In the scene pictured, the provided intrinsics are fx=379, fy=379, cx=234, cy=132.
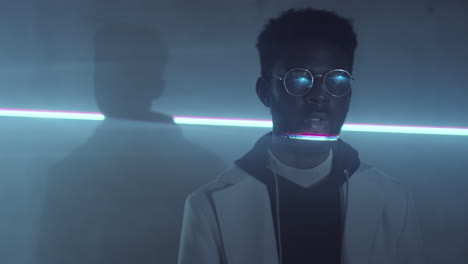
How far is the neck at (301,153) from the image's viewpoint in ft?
3.58

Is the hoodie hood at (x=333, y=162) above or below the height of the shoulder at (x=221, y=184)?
above

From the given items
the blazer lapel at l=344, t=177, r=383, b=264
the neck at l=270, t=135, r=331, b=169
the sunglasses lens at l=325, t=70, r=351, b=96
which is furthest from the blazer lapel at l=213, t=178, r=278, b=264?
the sunglasses lens at l=325, t=70, r=351, b=96

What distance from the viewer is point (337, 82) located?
106cm

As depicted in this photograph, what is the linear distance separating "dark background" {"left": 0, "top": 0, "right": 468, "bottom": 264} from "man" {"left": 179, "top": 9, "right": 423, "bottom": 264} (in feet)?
0.51

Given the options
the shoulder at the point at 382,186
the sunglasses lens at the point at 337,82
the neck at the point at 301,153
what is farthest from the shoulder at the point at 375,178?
the sunglasses lens at the point at 337,82

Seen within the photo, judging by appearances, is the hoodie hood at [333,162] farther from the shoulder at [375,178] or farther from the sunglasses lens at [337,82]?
the sunglasses lens at [337,82]

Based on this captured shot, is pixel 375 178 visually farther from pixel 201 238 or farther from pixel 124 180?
pixel 124 180

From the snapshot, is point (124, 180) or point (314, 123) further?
point (124, 180)

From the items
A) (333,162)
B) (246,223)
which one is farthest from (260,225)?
(333,162)

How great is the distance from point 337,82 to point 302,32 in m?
0.18

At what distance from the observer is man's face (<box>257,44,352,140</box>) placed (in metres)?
1.06

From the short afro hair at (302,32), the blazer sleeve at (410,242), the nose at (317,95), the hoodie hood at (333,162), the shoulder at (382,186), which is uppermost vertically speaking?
the short afro hair at (302,32)

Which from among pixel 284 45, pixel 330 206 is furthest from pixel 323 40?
pixel 330 206

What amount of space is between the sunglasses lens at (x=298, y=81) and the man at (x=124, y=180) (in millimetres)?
355
